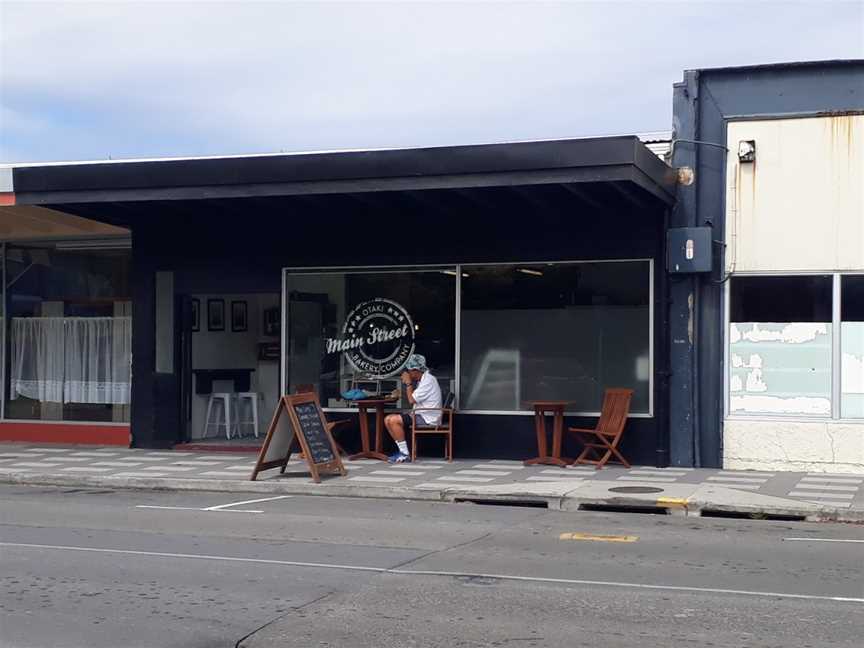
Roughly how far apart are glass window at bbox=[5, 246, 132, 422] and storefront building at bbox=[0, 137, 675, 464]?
0.04 m

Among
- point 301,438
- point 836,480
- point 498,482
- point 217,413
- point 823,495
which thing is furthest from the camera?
point 217,413

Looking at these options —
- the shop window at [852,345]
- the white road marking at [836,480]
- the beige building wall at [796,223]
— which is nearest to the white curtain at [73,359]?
the beige building wall at [796,223]

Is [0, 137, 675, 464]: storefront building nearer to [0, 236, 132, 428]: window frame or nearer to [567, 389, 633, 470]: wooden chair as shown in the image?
[0, 236, 132, 428]: window frame

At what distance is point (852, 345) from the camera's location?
15.4 m

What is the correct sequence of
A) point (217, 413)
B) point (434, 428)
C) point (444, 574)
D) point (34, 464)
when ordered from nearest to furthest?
point (444, 574)
point (434, 428)
point (34, 464)
point (217, 413)

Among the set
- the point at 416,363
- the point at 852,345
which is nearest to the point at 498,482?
the point at 416,363

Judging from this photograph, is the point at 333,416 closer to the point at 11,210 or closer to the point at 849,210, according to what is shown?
the point at 11,210

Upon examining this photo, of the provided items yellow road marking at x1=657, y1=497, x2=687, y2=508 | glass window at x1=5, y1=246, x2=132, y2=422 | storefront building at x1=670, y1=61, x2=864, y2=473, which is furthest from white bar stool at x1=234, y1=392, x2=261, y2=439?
yellow road marking at x1=657, y1=497, x2=687, y2=508

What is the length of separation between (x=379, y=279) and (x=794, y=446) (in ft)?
21.3

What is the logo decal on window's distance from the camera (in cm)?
1736

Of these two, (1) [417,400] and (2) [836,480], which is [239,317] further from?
(2) [836,480]

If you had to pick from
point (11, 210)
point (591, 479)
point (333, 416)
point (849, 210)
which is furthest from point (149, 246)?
point (849, 210)

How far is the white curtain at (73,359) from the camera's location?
19.3m

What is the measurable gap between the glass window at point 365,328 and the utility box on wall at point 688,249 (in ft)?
10.7
